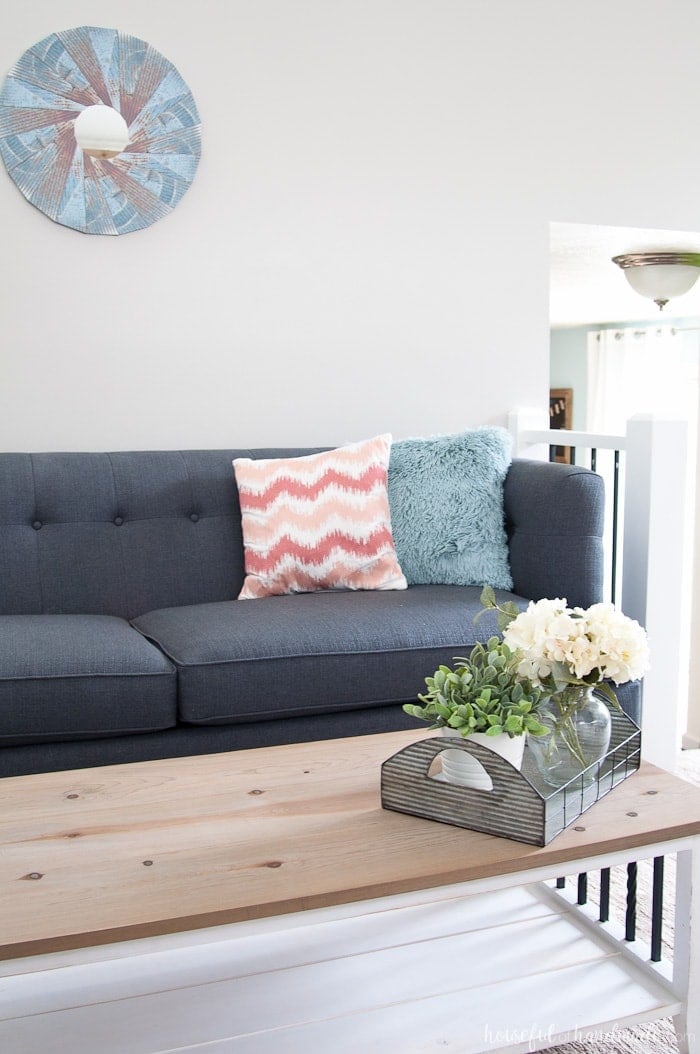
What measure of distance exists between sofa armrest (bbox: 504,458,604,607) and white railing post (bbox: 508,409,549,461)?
718 mm

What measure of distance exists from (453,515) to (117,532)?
2.85 ft

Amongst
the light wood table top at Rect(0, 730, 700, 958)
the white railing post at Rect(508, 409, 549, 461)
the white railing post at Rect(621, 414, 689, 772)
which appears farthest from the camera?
the white railing post at Rect(508, 409, 549, 461)

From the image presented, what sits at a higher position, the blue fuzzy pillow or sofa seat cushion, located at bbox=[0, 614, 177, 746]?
the blue fuzzy pillow

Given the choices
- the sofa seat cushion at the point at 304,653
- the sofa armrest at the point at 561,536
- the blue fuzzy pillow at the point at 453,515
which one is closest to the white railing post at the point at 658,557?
the sofa armrest at the point at 561,536

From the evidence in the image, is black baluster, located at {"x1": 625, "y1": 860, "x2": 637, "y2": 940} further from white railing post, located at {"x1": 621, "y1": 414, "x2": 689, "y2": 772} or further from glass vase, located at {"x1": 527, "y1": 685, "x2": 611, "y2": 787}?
white railing post, located at {"x1": 621, "y1": 414, "x2": 689, "y2": 772}

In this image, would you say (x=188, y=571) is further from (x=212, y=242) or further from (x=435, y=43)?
(x=435, y=43)

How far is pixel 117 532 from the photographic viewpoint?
2.66 meters

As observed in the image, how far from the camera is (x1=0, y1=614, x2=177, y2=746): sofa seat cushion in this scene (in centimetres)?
201

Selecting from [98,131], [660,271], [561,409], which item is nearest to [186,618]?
[98,131]

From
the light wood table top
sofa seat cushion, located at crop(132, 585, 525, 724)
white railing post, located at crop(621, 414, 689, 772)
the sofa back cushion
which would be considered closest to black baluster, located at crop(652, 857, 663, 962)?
the light wood table top

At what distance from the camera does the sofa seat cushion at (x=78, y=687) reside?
6.59ft

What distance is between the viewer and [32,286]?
286cm

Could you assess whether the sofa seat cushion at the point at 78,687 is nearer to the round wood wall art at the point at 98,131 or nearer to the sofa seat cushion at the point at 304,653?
the sofa seat cushion at the point at 304,653

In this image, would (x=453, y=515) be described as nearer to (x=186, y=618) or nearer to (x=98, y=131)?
(x=186, y=618)
